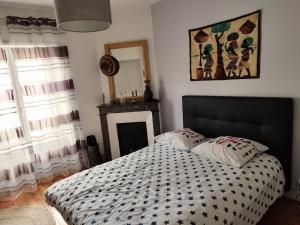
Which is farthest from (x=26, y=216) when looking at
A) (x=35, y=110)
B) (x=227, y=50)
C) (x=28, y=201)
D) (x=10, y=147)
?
(x=227, y=50)

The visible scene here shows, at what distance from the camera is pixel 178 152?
2.63 metres

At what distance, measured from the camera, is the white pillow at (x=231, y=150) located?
2.13 m

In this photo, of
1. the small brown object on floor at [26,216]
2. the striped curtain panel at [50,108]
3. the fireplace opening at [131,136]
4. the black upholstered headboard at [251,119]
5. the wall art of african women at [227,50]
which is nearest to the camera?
the black upholstered headboard at [251,119]

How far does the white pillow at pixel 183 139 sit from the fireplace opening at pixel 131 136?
78cm

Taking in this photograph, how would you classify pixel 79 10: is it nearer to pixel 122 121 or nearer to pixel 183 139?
pixel 183 139

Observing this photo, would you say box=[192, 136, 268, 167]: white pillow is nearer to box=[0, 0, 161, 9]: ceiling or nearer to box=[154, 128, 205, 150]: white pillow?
box=[154, 128, 205, 150]: white pillow

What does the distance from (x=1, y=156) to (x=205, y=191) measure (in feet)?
8.57

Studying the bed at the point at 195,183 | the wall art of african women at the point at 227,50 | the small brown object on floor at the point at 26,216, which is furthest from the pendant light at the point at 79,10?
the small brown object on floor at the point at 26,216

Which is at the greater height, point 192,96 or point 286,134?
point 192,96

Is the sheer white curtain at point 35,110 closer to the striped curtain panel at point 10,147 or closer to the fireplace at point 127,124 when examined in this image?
the striped curtain panel at point 10,147

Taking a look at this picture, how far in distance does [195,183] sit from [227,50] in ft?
5.30

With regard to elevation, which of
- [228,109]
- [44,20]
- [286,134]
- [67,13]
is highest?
[44,20]

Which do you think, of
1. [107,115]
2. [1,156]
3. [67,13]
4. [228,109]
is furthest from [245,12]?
[1,156]

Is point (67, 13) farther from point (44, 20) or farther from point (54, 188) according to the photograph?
point (44, 20)
